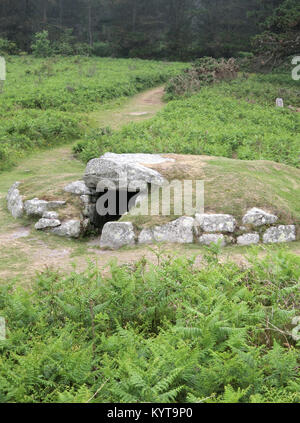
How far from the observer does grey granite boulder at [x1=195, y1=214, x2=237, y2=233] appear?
26.5 feet

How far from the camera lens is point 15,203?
9.85 meters

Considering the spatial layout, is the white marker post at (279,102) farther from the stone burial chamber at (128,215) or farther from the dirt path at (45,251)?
the dirt path at (45,251)

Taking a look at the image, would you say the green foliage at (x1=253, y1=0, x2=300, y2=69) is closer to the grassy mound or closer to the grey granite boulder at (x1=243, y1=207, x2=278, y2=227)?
A: the grassy mound

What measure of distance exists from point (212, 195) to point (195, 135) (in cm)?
756

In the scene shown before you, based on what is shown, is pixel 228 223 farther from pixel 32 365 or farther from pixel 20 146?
pixel 20 146

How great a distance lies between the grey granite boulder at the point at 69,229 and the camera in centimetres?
879

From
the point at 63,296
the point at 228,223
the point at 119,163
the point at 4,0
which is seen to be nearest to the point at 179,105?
the point at 119,163

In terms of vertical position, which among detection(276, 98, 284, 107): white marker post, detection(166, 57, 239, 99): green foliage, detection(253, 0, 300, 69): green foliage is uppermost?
detection(253, 0, 300, 69): green foliage

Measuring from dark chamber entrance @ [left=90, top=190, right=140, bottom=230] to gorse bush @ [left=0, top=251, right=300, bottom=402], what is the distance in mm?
3803

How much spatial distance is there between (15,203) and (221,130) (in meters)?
9.73

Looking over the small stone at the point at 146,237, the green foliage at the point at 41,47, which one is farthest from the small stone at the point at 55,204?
the green foliage at the point at 41,47

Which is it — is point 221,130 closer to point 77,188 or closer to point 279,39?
point 77,188

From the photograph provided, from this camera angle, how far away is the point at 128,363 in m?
3.65

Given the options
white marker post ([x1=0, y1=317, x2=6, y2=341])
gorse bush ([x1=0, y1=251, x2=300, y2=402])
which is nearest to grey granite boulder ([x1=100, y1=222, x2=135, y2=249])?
gorse bush ([x1=0, y1=251, x2=300, y2=402])
